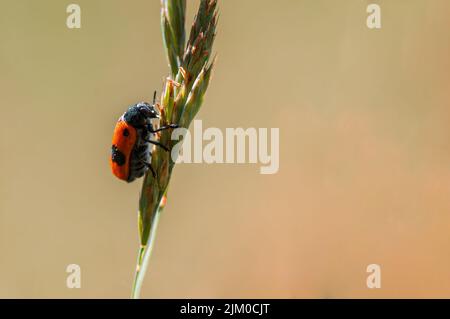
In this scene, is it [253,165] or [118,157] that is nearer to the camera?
[118,157]

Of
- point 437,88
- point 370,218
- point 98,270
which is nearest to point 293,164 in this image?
point 370,218

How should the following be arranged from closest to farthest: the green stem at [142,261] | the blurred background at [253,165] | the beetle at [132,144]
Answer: the green stem at [142,261] → the beetle at [132,144] → the blurred background at [253,165]

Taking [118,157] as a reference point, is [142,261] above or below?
below

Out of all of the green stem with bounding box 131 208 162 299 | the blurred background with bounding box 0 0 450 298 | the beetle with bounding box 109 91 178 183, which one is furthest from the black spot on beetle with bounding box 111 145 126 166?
the blurred background with bounding box 0 0 450 298

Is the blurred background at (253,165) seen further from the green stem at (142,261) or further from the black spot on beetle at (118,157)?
the green stem at (142,261)

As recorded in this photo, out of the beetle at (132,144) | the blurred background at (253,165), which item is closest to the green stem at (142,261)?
the beetle at (132,144)

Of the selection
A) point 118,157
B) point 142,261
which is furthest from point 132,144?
point 142,261

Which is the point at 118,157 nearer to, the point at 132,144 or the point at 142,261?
the point at 132,144

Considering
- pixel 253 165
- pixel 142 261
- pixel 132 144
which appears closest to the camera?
pixel 142 261
